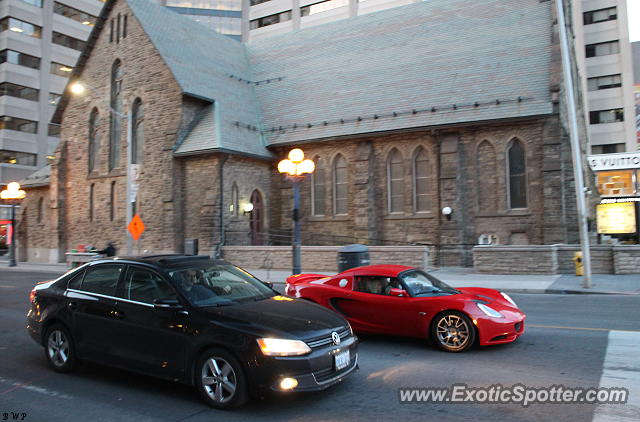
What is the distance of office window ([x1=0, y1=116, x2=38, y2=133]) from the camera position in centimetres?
5053

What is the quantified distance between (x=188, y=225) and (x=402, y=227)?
11.7 metres

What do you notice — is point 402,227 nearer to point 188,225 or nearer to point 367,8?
point 188,225

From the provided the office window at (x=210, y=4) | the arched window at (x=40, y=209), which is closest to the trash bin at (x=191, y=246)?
the arched window at (x=40, y=209)

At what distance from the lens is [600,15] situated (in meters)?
51.9

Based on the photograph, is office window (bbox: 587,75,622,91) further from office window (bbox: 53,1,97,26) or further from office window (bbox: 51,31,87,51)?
office window (bbox: 51,31,87,51)

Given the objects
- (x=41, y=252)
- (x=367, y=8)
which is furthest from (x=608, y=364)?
(x=367, y=8)

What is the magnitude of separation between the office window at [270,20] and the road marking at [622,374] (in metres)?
59.8

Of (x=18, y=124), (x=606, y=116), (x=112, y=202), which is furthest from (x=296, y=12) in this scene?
(x=112, y=202)

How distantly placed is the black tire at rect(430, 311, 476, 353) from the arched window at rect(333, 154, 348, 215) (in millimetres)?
20667

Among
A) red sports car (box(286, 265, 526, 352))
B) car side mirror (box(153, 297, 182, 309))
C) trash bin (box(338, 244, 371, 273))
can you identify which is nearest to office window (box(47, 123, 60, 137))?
trash bin (box(338, 244, 371, 273))

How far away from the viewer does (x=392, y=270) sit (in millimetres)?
8312

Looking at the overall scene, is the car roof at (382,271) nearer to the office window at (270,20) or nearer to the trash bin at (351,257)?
Result: the trash bin at (351,257)

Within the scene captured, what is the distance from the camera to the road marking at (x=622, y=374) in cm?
480

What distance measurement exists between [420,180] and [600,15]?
3976 cm
